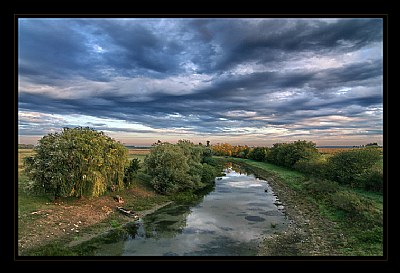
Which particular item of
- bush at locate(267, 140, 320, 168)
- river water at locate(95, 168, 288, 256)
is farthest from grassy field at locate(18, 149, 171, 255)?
bush at locate(267, 140, 320, 168)

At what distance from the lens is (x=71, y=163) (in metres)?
26.0

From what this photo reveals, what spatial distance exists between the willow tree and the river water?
278 inches

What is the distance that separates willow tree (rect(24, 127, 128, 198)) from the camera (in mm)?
24625

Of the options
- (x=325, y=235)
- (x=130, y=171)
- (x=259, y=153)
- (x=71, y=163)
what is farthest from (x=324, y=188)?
(x=259, y=153)

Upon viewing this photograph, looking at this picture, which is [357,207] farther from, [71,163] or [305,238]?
[71,163]

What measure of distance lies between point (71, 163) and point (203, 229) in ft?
48.9
